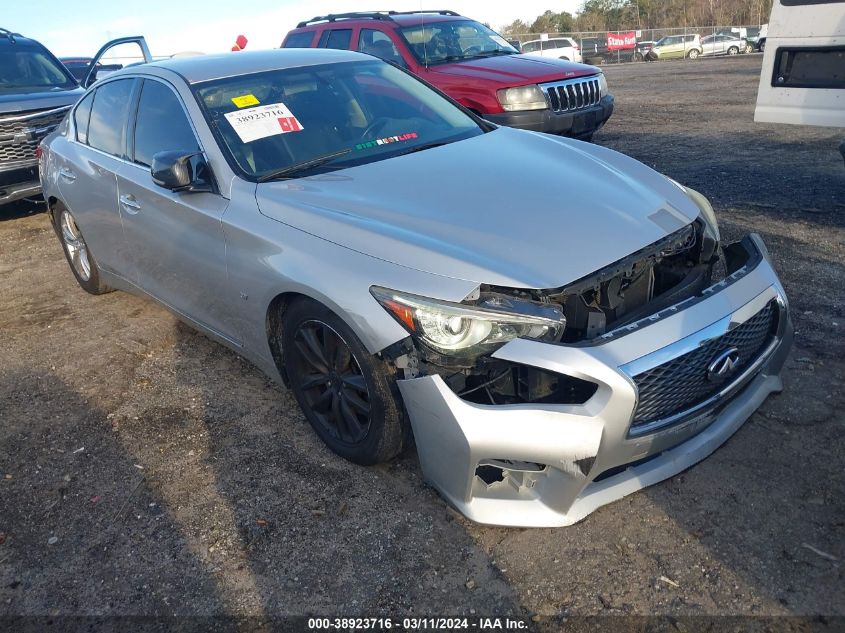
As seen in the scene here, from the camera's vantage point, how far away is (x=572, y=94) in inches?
316

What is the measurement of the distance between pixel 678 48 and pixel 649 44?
2.15 m

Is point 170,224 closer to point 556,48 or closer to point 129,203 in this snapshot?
point 129,203

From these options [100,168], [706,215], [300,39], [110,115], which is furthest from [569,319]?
[300,39]

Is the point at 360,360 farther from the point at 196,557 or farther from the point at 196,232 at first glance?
the point at 196,232

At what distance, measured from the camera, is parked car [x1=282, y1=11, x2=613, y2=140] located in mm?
7668

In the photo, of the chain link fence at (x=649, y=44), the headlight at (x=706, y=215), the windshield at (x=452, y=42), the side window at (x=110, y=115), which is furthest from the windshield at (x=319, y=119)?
the chain link fence at (x=649, y=44)

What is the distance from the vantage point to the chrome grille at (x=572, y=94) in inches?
308

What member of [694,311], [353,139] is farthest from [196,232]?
[694,311]

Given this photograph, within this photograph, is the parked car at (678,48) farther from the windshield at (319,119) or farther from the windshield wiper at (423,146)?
the windshield wiper at (423,146)

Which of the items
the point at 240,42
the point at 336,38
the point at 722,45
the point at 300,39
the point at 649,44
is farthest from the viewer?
the point at 649,44

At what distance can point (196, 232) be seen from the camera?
354 cm

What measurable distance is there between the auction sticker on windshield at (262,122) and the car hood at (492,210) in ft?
1.39

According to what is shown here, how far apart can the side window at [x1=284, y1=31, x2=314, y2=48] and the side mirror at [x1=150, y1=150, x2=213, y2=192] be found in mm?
6971

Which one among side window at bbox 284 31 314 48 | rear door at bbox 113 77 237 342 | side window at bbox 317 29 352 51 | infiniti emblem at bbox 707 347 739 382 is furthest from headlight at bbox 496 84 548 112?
infiniti emblem at bbox 707 347 739 382
